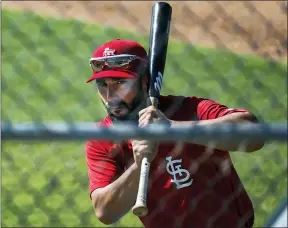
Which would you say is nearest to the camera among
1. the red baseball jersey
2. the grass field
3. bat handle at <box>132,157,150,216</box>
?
bat handle at <box>132,157,150,216</box>

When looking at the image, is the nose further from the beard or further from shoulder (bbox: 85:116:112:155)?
shoulder (bbox: 85:116:112:155)

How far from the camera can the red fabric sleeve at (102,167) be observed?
3761mm

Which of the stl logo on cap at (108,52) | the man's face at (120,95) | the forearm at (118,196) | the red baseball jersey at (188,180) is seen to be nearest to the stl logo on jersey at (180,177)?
the red baseball jersey at (188,180)

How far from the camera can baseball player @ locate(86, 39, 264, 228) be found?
144 inches

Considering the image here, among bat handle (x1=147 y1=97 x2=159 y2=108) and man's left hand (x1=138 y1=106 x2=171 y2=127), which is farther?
bat handle (x1=147 y1=97 x2=159 y2=108)

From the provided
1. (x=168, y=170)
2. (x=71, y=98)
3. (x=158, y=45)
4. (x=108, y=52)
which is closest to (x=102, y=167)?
(x=168, y=170)

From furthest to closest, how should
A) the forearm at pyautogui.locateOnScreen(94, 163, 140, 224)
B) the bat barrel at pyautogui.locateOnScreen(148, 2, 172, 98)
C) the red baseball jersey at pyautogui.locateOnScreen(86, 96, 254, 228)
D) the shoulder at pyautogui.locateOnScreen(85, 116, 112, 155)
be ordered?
the bat barrel at pyautogui.locateOnScreen(148, 2, 172, 98)
the shoulder at pyautogui.locateOnScreen(85, 116, 112, 155)
the red baseball jersey at pyautogui.locateOnScreen(86, 96, 254, 228)
the forearm at pyautogui.locateOnScreen(94, 163, 140, 224)

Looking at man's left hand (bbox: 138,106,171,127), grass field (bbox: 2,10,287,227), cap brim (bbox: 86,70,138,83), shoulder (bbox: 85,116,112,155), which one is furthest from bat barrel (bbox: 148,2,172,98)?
grass field (bbox: 2,10,287,227)

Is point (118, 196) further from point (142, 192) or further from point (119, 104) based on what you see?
point (119, 104)

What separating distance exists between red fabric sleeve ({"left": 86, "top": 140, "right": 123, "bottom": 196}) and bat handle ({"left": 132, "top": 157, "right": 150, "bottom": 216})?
29cm

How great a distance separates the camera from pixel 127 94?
372 cm

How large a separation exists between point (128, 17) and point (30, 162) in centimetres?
269

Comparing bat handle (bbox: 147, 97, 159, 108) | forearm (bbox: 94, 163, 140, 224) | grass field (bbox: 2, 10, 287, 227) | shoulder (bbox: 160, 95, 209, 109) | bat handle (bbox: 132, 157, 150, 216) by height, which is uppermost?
bat handle (bbox: 147, 97, 159, 108)

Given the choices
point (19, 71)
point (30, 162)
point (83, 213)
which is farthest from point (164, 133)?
point (19, 71)
